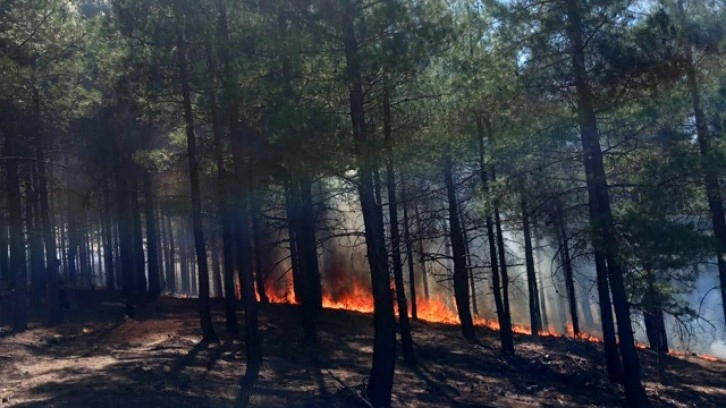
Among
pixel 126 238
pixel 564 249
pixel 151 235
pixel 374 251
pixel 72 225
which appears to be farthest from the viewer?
pixel 72 225

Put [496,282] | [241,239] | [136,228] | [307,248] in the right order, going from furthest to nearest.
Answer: [136,228] < [496,282] < [307,248] < [241,239]

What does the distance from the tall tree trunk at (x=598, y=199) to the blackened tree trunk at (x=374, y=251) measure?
4.05m

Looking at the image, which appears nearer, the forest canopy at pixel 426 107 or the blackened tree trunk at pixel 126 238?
the forest canopy at pixel 426 107

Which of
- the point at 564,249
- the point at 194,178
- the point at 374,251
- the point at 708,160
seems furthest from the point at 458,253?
the point at 708,160

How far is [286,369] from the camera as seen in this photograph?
56.3ft

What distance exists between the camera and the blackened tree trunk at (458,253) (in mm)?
21688

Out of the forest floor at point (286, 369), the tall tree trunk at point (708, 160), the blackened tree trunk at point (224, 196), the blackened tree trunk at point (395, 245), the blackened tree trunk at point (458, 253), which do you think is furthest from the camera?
the blackened tree trunk at point (458, 253)

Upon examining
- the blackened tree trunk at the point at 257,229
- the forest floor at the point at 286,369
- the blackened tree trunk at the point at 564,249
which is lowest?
the forest floor at the point at 286,369

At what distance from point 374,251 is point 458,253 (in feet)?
31.5

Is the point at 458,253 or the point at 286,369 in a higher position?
the point at 458,253

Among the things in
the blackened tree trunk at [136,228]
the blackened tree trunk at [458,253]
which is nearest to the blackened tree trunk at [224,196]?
the blackened tree trunk at [458,253]

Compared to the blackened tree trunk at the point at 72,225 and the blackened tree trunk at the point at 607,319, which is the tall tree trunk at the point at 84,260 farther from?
the blackened tree trunk at the point at 607,319

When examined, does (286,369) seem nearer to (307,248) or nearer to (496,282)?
(307,248)

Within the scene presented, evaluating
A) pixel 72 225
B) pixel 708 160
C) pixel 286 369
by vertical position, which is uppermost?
pixel 72 225
